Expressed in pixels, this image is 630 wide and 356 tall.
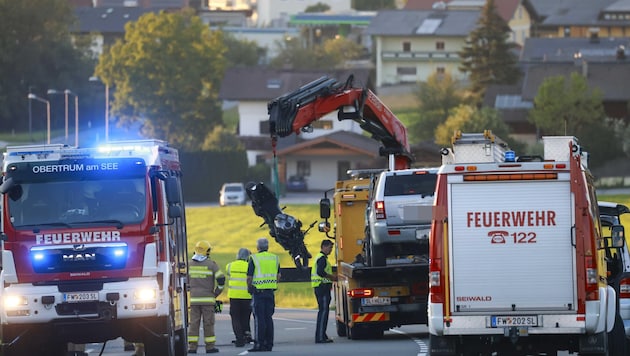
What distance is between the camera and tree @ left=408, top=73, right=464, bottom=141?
12838 centimetres

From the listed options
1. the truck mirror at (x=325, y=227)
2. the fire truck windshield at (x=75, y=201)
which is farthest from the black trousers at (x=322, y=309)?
the fire truck windshield at (x=75, y=201)

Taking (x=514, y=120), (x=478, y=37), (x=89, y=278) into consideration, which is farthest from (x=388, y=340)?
(x=478, y=37)

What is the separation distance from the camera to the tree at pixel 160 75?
119 metres

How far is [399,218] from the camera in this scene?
28.1 metres

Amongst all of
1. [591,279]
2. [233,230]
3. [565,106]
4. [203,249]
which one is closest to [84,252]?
[203,249]

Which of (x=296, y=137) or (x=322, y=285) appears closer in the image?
(x=322, y=285)

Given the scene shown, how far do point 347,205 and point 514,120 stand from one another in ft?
314

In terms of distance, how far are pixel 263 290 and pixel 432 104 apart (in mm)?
106196

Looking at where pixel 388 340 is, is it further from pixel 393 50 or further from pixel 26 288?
pixel 393 50

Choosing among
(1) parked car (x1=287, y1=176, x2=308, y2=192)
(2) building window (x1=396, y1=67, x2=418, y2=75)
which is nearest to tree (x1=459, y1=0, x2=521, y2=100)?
(2) building window (x1=396, y1=67, x2=418, y2=75)

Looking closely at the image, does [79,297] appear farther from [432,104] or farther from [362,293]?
[432,104]

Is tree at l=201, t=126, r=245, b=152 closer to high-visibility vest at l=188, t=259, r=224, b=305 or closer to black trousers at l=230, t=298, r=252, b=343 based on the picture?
black trousers at l=230, t=298, r=252, b=343

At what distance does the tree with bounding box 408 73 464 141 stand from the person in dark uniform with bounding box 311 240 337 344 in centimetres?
9519

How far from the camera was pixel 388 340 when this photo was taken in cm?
2959
